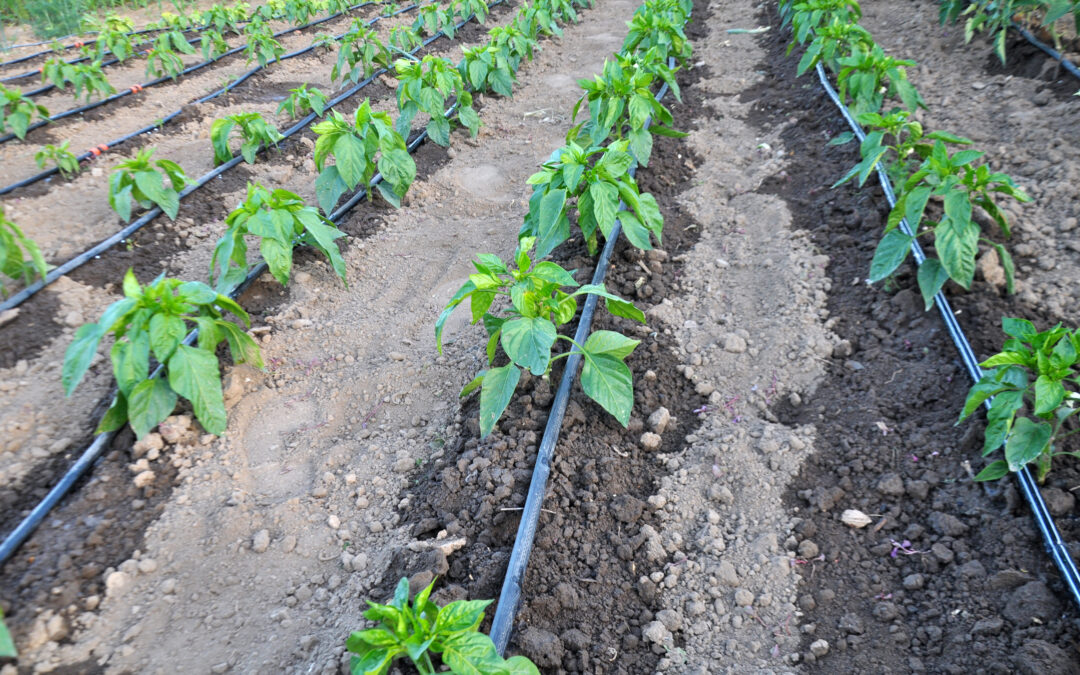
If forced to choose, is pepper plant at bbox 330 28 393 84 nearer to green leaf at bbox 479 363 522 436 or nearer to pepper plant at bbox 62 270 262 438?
pepper plant at bbox 62 270 262 438

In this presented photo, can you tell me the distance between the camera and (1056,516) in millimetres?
1877

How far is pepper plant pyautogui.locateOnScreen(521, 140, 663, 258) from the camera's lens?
2.83 m

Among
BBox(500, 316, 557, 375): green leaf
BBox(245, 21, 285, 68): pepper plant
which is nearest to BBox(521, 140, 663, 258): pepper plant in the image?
BBox(500, 316, 557, 375): green leaf

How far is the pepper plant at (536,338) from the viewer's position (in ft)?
7.12

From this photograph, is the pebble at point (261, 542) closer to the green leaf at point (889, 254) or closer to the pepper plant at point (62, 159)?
the green leaf at point (889, 254)

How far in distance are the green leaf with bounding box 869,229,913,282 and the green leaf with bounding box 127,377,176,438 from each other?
2.99m

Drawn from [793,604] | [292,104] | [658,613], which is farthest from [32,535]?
[292,104]

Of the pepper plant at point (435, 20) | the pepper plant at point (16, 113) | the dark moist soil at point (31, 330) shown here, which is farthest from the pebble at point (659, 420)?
the pepper plant at point (435, 20)

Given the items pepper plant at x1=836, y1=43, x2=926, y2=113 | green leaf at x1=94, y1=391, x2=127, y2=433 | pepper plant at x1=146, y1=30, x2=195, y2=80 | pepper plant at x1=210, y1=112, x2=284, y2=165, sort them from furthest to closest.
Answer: pepper plant at x1=146, y1=30, x2=195, y2=80 < pepper plant at x1=210, y1=112, x2=284, y2=165 < pepper plant at x1=836, y1=43, x2=926, y2=113 < green leaf at x1=94, y1=391, x2=127, y2=433

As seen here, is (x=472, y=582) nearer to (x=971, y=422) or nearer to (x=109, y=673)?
(x=109, y=673)

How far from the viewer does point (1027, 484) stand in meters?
1.93

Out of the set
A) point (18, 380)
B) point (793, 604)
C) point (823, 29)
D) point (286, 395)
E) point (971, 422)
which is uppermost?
point (823, 29)

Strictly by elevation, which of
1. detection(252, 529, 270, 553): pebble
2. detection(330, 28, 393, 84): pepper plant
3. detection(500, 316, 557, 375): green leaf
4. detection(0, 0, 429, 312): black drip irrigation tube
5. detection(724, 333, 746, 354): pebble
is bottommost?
detection(724, 333, 746, 354): pebble

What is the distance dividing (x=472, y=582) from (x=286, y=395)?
1384 millimetres
